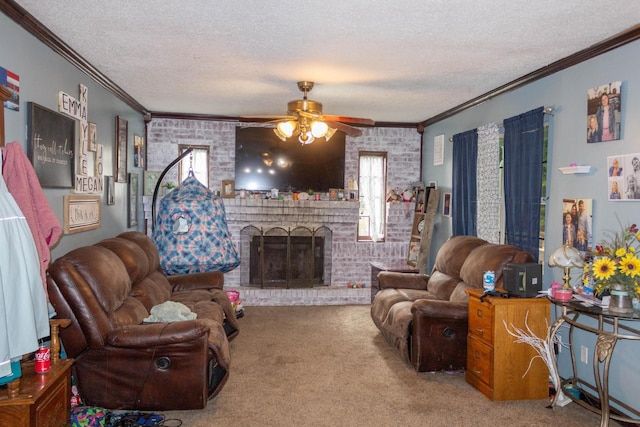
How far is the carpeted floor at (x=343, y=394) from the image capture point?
3375 mm

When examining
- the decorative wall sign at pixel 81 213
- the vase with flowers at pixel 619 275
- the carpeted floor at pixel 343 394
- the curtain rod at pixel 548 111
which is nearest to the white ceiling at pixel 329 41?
the curtain rod at pixel 548 111

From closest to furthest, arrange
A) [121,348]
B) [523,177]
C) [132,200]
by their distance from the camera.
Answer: [121,348]
[523,177]
[132,200]

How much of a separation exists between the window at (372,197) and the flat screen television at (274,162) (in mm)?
659

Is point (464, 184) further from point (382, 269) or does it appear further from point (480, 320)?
point (480, 320)

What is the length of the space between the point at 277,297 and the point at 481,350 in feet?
11.4

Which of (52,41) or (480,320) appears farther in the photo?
(480,320)

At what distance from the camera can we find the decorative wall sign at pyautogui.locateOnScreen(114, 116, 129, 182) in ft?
17.8

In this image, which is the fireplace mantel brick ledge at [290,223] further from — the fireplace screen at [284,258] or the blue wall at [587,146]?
the blue wall at [587,146]


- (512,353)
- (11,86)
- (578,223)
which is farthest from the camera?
(578,223)

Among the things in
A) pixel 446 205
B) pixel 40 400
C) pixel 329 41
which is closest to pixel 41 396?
pixel 40 400

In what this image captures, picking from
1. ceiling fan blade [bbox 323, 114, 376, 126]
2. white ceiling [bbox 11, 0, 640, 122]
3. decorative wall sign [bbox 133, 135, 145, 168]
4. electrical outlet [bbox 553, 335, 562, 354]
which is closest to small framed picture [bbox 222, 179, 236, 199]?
decorative wall sign [bbox 133, 135, 145, 168]

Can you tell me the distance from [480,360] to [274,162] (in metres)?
4.03

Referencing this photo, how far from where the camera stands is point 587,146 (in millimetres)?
3789

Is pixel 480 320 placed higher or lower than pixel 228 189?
lower
